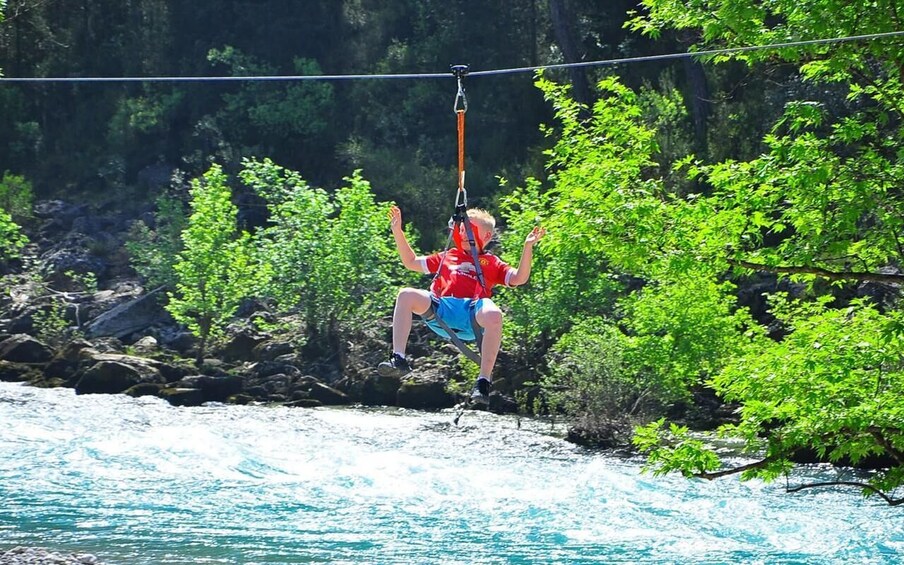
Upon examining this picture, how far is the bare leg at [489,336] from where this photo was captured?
32.9 ft

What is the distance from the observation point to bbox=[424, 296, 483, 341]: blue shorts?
10.3 meters

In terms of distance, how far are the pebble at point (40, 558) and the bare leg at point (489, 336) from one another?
24.1ft

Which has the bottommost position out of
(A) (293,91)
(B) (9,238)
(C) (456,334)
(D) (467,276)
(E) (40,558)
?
(E) (40,558)

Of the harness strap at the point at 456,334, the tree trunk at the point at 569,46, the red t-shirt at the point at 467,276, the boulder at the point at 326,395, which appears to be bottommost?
the boulder at the point at 326,395

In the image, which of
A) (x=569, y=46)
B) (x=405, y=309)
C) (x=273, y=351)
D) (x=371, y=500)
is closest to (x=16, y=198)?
(x=273, y=351)

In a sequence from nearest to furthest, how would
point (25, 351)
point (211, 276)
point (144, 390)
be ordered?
1. point (144, 390)
2. point (25, 351)
3. point (211, 276)

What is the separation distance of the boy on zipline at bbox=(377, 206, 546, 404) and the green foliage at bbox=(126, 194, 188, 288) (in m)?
28.0

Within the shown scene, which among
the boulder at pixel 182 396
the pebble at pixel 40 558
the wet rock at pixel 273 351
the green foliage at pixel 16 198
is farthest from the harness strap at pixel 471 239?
the green foliage at pixel 16 198

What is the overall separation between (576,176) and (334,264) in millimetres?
18219

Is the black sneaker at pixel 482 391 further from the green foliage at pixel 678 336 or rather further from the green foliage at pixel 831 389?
the green foliage at pixel 678 336

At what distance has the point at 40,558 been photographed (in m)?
14.9

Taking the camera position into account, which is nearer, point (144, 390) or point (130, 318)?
point (144, 390)

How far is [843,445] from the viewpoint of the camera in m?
12.3

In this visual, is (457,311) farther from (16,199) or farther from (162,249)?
(16,199)
